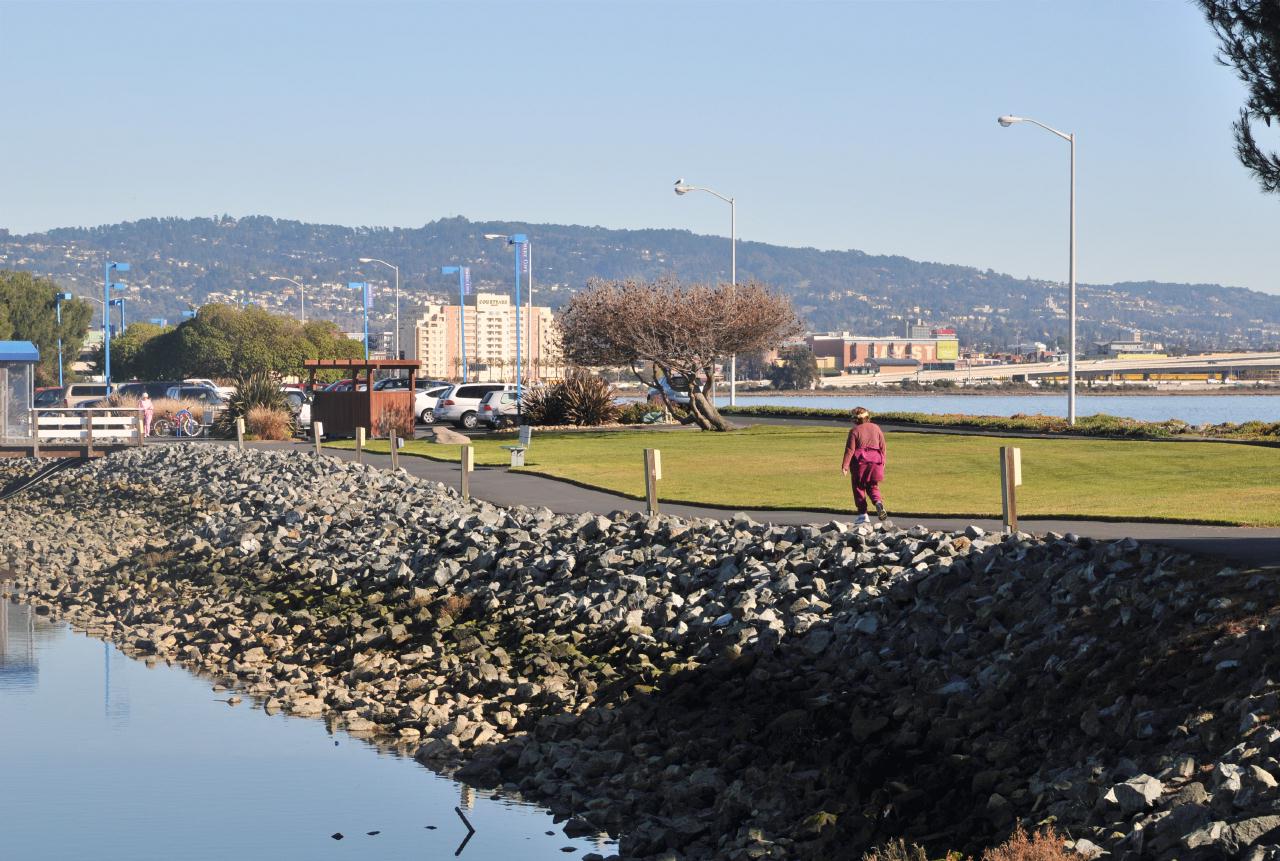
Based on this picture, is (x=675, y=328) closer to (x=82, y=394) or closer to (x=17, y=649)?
(x=82, y=394)

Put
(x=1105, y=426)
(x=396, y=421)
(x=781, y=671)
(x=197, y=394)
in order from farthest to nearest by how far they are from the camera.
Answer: (x=197, y=394)
(x=396, y=421)
(x=1105, y=426)
(x=781, y=671)

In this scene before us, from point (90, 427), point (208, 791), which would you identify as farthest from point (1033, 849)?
point (90, 427)

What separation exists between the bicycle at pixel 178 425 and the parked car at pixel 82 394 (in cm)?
475

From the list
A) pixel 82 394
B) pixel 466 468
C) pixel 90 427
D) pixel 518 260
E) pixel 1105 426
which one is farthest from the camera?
pixel 518 260

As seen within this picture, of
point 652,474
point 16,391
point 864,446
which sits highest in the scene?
point 16,391

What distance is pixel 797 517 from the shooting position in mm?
21359

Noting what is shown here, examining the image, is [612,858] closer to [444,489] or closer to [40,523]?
[444,489]

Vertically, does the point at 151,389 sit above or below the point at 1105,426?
above

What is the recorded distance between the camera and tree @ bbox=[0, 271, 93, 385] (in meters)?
113

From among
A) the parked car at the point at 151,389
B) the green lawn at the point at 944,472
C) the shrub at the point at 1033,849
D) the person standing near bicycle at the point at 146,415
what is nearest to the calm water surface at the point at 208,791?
the shrub at the point at 1033,849

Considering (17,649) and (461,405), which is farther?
(461,405)

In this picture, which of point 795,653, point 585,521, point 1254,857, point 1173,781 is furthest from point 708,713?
point 585,521

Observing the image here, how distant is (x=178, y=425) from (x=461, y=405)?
959 centimetres

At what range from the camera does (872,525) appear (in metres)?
18.3
